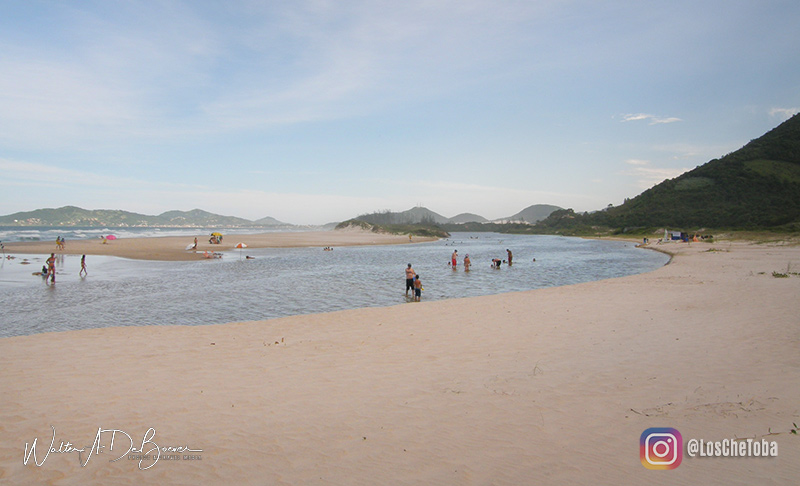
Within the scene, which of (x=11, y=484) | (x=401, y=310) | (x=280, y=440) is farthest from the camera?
(x=401, y=310)

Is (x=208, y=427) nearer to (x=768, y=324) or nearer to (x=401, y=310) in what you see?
(x=401, y=310)

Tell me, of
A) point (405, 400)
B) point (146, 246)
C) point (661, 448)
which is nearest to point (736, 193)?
point (661, 448)

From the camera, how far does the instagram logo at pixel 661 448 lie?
4688mm

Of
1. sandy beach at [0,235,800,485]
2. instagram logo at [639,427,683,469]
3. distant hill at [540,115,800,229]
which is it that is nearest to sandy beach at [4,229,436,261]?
sandy beach at [0,235,800,485]

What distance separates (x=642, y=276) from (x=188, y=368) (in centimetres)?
2446

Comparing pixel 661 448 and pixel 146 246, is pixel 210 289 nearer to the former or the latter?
pixel 661 448

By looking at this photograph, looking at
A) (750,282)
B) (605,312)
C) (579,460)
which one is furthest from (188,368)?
(750,282)

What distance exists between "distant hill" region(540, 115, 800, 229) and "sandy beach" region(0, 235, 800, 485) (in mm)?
74227

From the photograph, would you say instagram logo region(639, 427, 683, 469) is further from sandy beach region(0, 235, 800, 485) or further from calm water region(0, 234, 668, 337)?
calm water region(0, 234, 668, 337)

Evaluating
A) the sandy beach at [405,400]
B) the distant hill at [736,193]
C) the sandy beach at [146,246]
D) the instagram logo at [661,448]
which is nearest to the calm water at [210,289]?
the sandy beach at [405,400]

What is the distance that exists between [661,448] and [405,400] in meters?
3.59

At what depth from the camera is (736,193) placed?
8800cm

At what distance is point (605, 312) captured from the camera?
13.8 meters

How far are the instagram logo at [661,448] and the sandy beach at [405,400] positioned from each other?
10 centimetres
